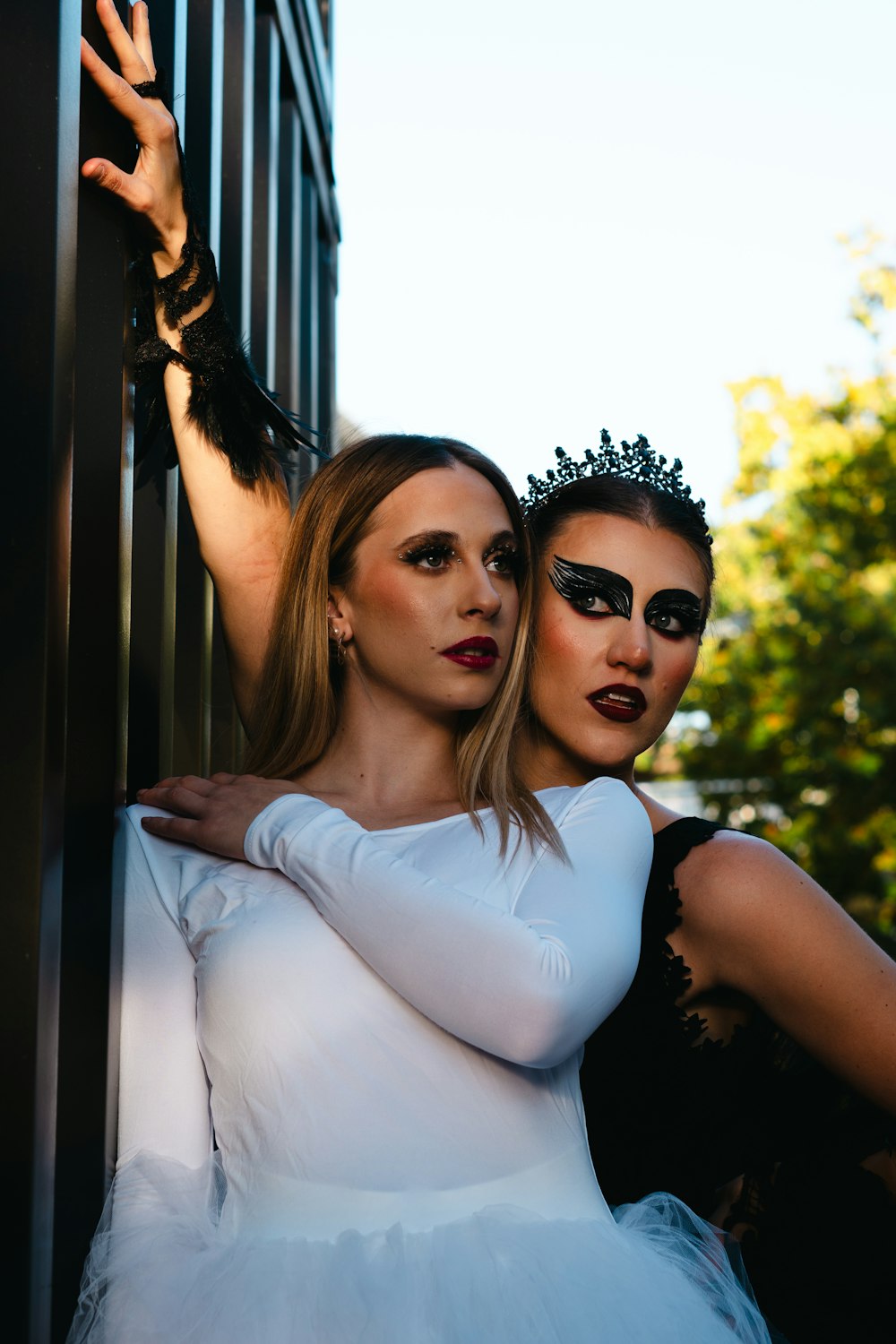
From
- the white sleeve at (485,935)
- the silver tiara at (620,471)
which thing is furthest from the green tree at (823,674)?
the white sleeve at (485,935)

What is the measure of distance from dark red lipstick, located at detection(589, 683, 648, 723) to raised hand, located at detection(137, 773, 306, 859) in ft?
2.42

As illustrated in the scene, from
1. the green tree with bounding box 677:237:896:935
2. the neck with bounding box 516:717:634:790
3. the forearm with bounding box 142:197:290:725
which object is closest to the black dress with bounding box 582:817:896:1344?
the neck with bounding box 516:717:634:790

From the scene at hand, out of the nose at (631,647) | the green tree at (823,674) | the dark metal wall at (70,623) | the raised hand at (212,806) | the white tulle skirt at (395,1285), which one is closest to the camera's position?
the dark metal wall at (70,623)

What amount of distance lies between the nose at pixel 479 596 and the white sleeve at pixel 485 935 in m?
0.47

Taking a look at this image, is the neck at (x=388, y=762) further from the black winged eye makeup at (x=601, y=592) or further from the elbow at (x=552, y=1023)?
the elbow at (x=552, y=1023)

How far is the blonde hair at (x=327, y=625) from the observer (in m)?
2.60

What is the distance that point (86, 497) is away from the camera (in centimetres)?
186

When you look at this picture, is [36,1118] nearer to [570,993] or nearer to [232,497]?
[570,993]

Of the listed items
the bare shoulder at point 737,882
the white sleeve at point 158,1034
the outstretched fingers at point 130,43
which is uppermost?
the outstretched fingers at point 130,43

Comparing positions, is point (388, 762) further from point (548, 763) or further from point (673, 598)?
point (673, 598)

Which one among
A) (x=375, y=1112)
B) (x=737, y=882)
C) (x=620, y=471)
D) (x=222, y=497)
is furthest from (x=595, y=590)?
(x=375, y=1112)

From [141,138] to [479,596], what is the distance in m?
0.95

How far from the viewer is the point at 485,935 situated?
194 cm

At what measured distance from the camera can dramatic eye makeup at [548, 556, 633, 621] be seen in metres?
2.83
